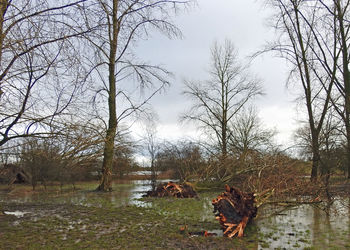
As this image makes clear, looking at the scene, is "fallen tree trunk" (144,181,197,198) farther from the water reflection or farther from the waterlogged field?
the water reflection

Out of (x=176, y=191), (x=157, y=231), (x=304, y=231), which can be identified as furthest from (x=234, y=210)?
(x=176, y=191)

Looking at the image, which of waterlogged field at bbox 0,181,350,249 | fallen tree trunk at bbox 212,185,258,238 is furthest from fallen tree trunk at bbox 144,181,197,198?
fallen tree trunk at bbox 212,185,258,238

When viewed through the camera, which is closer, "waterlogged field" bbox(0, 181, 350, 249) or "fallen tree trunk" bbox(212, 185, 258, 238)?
"waterlogged field" bbox(0, 181, 350, 249)

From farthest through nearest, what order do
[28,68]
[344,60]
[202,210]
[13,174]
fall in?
[13,174]
[344,60]
[202,210]
[28,68]

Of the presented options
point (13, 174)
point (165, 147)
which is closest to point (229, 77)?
point (165, 147)

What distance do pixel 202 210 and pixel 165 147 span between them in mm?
14386

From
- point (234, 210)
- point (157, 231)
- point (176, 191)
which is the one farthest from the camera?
point (176, 191)

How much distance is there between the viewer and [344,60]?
14.9 meters

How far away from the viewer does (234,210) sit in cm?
665

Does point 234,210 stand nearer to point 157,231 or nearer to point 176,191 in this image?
point 157,231

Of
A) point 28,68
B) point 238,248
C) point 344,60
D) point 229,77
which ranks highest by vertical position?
point 229,77

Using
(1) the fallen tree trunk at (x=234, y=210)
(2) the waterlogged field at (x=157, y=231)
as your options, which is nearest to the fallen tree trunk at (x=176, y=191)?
(2) the waterlogged field at (x=157, y=231)

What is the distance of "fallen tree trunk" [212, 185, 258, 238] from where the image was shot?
626cm

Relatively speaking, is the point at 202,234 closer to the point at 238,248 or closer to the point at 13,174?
the point at 238,248
